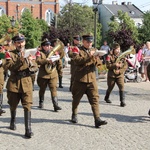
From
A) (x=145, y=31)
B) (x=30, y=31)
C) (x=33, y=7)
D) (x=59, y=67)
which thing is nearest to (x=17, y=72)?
(x=59, y=67)

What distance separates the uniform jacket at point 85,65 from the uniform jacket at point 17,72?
1029mm

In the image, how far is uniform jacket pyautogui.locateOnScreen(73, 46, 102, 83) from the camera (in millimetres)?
7363

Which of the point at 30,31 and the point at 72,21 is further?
the point at 30,31

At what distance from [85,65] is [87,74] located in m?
0.20

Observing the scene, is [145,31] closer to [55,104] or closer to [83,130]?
[55,104]

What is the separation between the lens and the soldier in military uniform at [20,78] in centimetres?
688

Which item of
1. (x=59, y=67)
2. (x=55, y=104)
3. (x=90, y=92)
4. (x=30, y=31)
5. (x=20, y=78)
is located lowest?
(x=55, y=104)

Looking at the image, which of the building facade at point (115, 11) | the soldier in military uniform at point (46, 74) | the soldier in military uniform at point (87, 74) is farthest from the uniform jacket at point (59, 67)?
the building facade at point (115, 11)

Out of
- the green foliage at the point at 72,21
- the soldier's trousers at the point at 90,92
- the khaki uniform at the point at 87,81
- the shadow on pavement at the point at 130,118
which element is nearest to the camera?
the khaki uniform at the point at 87,81

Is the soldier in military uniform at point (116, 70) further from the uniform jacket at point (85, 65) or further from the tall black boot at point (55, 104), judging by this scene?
the uniform jacket at point (85, 65)

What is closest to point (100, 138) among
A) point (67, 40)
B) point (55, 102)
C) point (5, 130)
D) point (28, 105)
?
point (28, 105)

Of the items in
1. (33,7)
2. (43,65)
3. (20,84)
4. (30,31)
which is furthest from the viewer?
(33,7)

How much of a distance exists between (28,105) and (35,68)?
71cm

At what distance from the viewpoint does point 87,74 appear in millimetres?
7695
